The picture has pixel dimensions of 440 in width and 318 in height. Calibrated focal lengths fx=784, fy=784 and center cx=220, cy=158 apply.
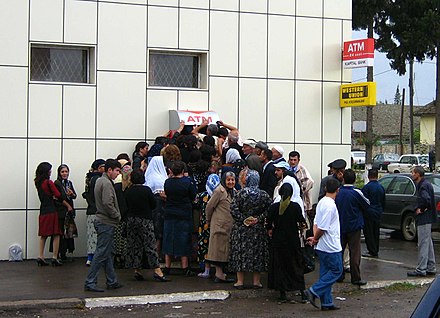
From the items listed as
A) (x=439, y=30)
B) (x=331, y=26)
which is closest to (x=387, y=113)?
(x=439, y=30)

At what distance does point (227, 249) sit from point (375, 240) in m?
4.82

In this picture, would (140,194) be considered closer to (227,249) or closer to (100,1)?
(227,249)

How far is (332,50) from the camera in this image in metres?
17.0

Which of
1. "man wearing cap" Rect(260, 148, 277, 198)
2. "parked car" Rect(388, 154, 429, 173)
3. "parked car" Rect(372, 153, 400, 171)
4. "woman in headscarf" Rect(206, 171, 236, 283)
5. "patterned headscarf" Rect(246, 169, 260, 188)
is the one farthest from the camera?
"parked car" Rect(372, 153, 400, 171)

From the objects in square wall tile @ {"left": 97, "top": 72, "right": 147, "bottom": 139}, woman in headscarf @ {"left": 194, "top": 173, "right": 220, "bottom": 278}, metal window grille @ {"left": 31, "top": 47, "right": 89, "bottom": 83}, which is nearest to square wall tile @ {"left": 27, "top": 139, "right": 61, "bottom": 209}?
square wall tile @ {"left": 97, "top": 72, "right": 147, "bottom": 139}

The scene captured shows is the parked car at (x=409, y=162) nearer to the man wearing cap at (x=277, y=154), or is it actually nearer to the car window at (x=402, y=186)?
the car window at (x=402, y=186)

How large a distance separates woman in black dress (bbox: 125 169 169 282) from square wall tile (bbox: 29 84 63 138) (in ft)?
10.1

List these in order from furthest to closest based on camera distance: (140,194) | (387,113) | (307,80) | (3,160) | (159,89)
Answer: (387,113) < (307,80) < (159,89) < (3,160) < (140,194)

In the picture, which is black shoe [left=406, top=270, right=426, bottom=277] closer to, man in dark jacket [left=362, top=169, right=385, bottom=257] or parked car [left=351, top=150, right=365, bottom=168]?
man in dark jacket [left=362, top=169, right=385, bottom=257]

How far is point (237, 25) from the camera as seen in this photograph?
52.7 feet

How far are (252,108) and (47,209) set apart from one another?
4.85m

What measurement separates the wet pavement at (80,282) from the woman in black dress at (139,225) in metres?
0.41

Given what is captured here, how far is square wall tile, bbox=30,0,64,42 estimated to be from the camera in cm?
1450

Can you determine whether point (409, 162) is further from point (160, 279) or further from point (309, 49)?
point (160, 279)
